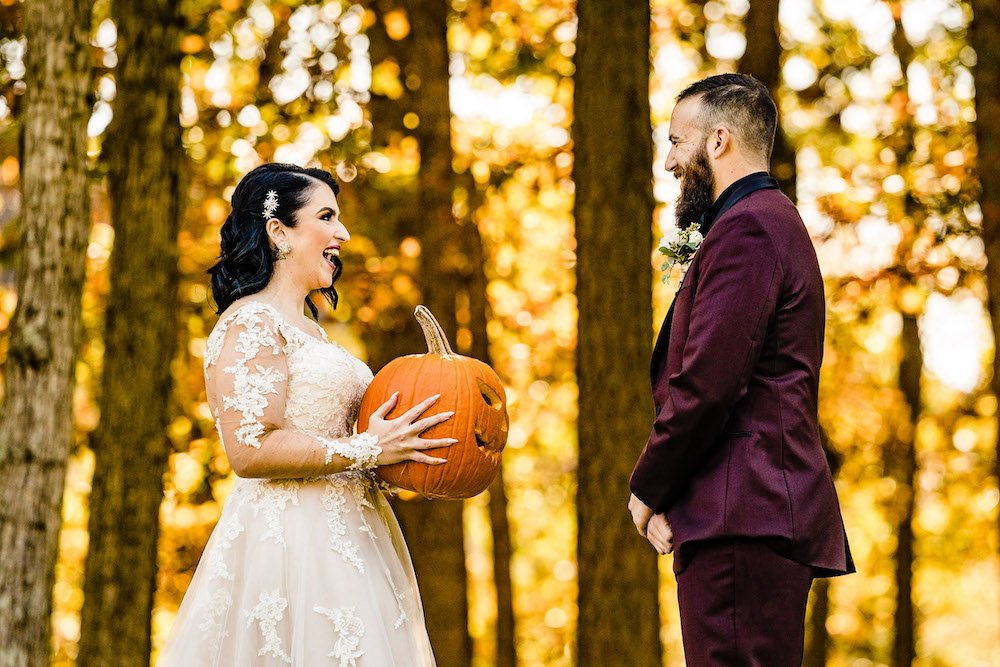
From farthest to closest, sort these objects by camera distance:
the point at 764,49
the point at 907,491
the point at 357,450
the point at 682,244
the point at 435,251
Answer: the point at 907,491
the point at 764,49
the point at 435,251
the point at 357,450
the point at 682,244

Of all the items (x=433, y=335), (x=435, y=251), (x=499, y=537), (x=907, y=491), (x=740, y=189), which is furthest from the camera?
(x=907, y=491)

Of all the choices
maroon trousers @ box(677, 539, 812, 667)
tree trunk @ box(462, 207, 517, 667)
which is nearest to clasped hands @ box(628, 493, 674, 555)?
maroon trousers @ box(677, 539, 812, 667)

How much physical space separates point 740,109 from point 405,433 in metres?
1.66

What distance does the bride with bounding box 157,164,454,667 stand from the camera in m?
4.14

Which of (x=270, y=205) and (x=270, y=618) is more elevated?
(x=270, y=205)

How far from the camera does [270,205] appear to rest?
4.51 meters

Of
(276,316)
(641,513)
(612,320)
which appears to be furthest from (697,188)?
(612,320)

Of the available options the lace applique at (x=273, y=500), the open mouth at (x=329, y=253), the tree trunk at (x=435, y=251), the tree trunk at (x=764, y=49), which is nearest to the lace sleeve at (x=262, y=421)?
the lace applique at (x=273, y=500)

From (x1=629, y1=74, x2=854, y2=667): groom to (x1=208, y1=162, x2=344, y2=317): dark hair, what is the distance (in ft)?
5.48

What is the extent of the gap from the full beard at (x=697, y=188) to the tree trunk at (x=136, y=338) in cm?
437

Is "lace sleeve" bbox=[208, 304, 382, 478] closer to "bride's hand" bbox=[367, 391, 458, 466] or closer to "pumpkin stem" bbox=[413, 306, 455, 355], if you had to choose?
"bride's hand" bbox=[367, 391, 458, 466]

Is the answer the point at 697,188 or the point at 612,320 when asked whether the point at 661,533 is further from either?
the point at 612,320

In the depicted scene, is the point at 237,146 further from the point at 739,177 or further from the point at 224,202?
the point at 739,177

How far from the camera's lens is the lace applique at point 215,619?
4258 mm
